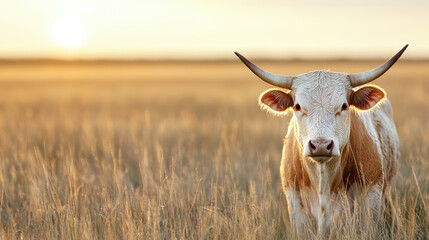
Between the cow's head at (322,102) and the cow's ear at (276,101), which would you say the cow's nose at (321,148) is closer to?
the cow's head at (322,102)

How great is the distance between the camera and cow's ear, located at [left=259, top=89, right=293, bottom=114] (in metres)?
4.08

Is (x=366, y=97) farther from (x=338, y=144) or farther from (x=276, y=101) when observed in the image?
(x=276, y=101)

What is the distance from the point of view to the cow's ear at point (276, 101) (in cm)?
408

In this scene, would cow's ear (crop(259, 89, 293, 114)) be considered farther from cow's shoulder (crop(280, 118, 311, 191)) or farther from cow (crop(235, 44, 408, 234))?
cow's shoulder (crop(280, 118, 311, 191))

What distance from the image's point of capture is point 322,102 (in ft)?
12.3

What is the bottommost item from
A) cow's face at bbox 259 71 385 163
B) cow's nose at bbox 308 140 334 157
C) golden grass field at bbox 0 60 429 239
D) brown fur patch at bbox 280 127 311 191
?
golden grass field at bbox 0 60 429 239

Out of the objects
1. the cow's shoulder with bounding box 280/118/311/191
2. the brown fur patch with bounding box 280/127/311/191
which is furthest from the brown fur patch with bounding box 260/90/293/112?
the brown fur patch with bounding box 280/127/311/191

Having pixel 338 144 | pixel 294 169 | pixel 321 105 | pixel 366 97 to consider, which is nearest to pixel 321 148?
pixel 338 144

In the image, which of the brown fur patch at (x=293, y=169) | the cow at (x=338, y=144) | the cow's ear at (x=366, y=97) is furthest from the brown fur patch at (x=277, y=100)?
the cow's ear at (x=366, y=97)

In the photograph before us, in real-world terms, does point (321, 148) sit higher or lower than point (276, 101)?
lower

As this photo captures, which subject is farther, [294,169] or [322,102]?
[294,169]

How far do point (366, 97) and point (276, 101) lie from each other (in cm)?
74

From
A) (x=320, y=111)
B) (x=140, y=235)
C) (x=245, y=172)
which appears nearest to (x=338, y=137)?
(x=320, y=111)

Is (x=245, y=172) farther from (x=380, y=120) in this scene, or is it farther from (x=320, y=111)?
(x=320, y=111)
